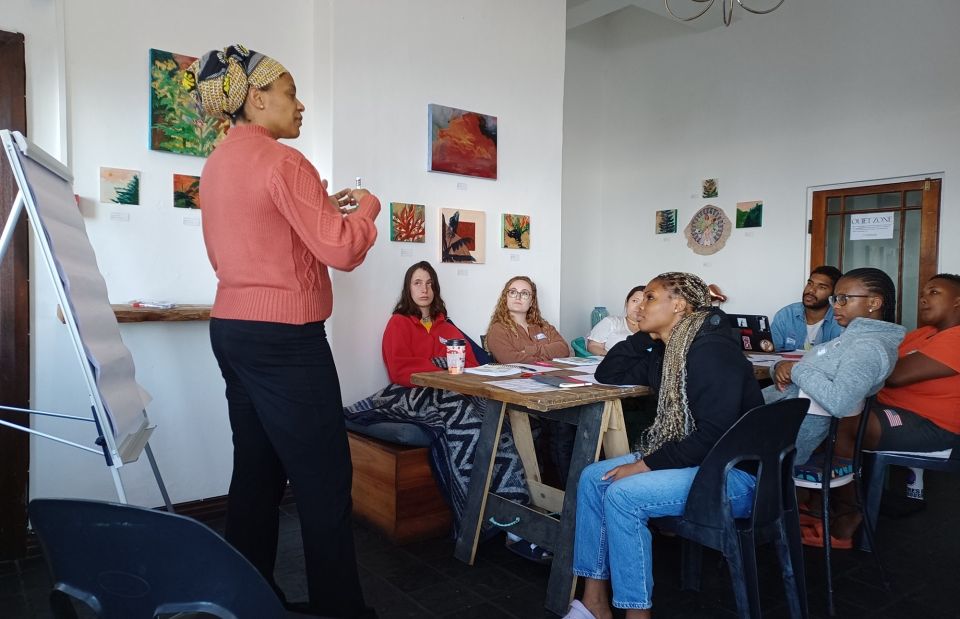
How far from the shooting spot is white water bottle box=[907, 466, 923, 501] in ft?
12.4

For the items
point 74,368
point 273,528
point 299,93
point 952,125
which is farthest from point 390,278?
point 952,125

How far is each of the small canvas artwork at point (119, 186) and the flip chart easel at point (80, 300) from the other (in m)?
0.95

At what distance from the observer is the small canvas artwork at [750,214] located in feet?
19.1

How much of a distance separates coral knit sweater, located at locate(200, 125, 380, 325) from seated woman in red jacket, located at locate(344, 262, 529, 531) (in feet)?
4.86

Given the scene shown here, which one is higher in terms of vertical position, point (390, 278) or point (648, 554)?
point (390, 278)

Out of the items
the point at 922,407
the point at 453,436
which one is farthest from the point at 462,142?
the point at 922,407

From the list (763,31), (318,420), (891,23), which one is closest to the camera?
(318,420)

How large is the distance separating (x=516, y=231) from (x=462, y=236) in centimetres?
44

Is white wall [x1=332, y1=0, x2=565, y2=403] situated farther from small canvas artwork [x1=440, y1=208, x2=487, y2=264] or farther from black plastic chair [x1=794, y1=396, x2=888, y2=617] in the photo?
black plastic chair [x1=794, y1=396, x2=888, y2=617]

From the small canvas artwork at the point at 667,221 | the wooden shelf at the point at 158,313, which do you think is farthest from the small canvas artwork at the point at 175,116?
the small canvas artwork at the point at 667,221

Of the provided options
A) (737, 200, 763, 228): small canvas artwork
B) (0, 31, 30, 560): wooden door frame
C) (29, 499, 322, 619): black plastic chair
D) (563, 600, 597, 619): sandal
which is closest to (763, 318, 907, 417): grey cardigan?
(563, 600, 597, 619): sandal

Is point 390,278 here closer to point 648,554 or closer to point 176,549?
point 648,554

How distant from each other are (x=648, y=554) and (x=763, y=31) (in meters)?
5.16

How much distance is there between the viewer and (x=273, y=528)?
2145mm
